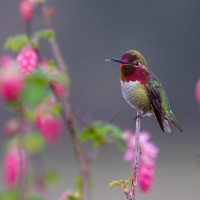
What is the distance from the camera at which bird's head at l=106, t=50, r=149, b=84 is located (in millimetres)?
2018

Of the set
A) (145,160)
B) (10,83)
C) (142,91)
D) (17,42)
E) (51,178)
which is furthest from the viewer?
(51,178)

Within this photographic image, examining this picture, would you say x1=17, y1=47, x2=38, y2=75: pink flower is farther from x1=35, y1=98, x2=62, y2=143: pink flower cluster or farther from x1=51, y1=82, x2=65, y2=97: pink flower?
x1=35, y1=98, x2=62, y2=143: pink flower cluster

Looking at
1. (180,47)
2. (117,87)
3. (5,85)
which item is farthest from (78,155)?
(180,47)

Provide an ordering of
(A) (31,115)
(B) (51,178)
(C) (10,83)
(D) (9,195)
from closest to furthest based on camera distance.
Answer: (C) (10,83) < (D) (9,195) < (A) (31,115) < (B) (51,178)

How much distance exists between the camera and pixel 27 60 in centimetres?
227

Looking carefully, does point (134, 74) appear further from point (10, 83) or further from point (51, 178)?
point (51, 178)

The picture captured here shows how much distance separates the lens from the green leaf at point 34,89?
181 centimetres

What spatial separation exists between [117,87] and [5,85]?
30.5ft

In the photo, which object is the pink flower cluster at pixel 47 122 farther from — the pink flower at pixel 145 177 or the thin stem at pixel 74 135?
the pink flower at pixel 145 177

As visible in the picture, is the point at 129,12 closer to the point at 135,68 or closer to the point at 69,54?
the point at 69,54

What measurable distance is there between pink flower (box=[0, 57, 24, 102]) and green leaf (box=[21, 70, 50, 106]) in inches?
0.7

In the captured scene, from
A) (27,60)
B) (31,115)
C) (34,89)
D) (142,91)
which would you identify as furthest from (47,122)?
(34,89)

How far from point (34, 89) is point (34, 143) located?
96 cm

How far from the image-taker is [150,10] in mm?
12023
